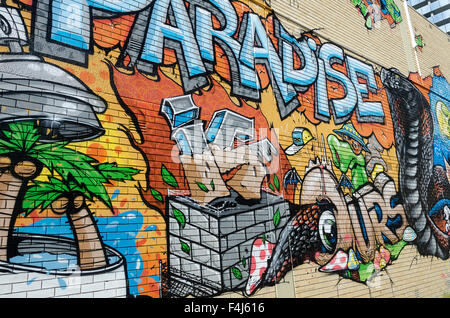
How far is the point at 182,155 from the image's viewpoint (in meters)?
4.70

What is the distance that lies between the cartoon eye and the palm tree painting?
4140 millimetres

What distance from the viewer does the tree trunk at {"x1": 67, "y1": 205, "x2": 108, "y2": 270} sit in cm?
357

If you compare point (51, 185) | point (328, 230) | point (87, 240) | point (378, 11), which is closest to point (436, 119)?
point (378, 11)

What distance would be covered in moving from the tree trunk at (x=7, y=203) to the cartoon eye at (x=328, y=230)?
5.08m

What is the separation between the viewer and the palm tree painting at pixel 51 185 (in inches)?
131

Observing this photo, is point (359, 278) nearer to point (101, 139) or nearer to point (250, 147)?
point (250, 147)

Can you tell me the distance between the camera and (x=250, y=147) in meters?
5.55

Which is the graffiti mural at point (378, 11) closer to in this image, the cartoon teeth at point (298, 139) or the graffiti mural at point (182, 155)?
the graffiti mural at point (182, 155)

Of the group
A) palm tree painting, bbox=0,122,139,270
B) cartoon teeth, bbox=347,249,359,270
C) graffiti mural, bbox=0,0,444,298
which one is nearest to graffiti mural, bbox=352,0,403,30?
graffiti mural, bbox=0,0,444,298

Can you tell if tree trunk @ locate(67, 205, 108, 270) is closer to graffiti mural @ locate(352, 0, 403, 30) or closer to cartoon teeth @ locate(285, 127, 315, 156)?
cartoon teeth @ locate(285, 127, 315, 156)

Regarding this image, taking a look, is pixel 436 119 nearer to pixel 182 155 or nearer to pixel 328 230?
pixel 328 230

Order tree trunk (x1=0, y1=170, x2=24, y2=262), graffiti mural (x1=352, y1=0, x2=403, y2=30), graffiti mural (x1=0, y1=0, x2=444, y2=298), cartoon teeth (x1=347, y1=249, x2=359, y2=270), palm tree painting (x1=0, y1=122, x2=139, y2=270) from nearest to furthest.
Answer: tree trunk (x1=0, y1=170, x2=24, y2=262), palm tree painting (x1=0, y1=122, x2=139, y2=270), graffiti mural (x1=0, y1=0, x2=444, y2=298), cartoon teeth (x1=347, y1=249, x2=359, y2=270), graffiti mural (x1=352, y1=0, x2=403, y2=30)

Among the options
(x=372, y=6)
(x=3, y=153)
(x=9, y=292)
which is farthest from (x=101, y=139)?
(x=372, y=6)

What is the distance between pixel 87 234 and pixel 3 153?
1287 mm
